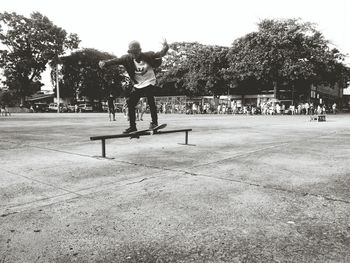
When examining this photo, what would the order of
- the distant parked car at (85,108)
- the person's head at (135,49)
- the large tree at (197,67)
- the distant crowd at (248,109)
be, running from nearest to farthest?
the person's head at (135,49) → the distant crowd at (248,109) → the large tree at (197,67) → the distant parked car at (85,108)

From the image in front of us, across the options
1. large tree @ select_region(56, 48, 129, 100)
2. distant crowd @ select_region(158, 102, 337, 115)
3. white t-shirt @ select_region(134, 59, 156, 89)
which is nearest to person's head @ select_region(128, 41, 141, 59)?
white t-shirt @ select_region(134, 59, 156, 89)

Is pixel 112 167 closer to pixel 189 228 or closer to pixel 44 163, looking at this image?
pixel 44 163

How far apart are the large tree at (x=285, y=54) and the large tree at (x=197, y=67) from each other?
17.5ft

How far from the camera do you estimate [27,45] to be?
58.0 metres

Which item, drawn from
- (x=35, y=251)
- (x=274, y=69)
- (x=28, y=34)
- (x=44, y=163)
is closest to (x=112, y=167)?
(x=44, y=163)

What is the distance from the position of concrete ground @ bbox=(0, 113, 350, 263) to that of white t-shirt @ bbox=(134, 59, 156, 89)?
177cm

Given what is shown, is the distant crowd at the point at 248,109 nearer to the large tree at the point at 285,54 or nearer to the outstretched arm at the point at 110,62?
the large tree at the point at 285,54

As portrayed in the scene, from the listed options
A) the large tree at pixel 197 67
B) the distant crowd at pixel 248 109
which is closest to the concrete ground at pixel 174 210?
the distant crowd at pixel 248 109

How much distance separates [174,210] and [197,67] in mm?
47460

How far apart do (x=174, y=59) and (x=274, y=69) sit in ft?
69.7

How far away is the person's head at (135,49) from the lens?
7.20 meters

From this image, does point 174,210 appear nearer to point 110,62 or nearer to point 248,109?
point 110,62

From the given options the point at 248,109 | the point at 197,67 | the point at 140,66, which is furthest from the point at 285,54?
the point at 140,66

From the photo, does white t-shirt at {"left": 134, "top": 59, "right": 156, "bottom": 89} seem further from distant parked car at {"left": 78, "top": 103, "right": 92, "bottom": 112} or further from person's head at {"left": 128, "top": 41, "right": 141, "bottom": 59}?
distant parked car at {"left": 78, "top": 103, "right": 92, "bottom": 112}
